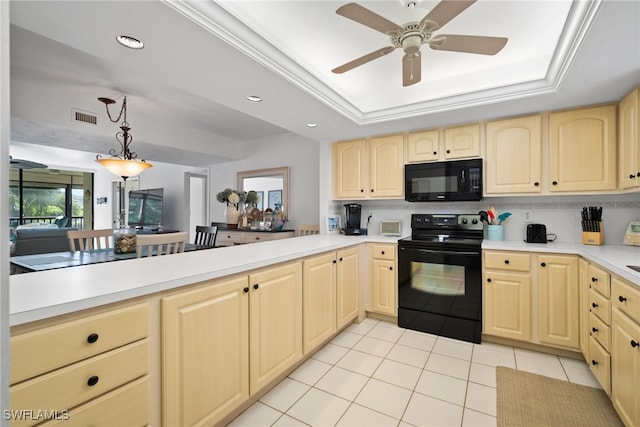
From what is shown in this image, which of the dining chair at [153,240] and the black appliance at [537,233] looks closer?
the dining chair at [153,240]

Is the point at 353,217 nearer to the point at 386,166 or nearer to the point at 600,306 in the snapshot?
the point at 386,166

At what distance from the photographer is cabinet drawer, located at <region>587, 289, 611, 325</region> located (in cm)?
176

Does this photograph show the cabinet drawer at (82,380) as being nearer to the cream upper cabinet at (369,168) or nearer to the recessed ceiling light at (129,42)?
the recessed ceiling light at (129,42)

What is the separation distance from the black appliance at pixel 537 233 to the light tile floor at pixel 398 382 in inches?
38.5

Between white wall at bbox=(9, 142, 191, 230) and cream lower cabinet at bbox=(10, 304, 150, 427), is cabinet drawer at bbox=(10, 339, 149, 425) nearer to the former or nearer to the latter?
cream lower cabinet at bbox=(10, 304, 150, 427)

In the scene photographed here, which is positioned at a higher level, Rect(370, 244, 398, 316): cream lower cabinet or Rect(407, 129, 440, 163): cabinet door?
Rect(407, 129, 440, 163): cabinet door

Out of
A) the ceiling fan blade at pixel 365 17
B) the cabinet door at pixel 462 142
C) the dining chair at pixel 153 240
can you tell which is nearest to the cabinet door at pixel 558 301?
the cabinet door at pixel 462 142

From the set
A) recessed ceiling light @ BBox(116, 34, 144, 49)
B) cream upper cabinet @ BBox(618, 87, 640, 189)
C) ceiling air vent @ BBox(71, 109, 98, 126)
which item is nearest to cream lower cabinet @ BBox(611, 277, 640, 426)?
cream upper cabinet @ BBox(618, 87, 640, 189)

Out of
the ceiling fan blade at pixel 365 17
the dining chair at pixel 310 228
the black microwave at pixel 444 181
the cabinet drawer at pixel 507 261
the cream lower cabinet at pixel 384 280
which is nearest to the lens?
the ceiling fan blade at pixel 365 17

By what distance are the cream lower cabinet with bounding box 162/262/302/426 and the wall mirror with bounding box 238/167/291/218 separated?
2.89 m

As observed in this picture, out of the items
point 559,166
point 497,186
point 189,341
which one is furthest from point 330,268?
point 559,166

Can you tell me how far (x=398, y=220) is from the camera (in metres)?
3.55

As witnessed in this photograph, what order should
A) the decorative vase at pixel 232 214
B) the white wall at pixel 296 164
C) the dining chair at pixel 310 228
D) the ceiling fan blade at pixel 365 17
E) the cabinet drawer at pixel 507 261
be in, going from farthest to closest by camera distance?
the decorative vase at pixel 232 214
the white wall at pixel 296 164
the dining chair at pixel 310 228
the cabinet drawer at pixel 507 261
the ceiling fan blade at pixel 365 17

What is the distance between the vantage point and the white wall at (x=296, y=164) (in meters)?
4.55
